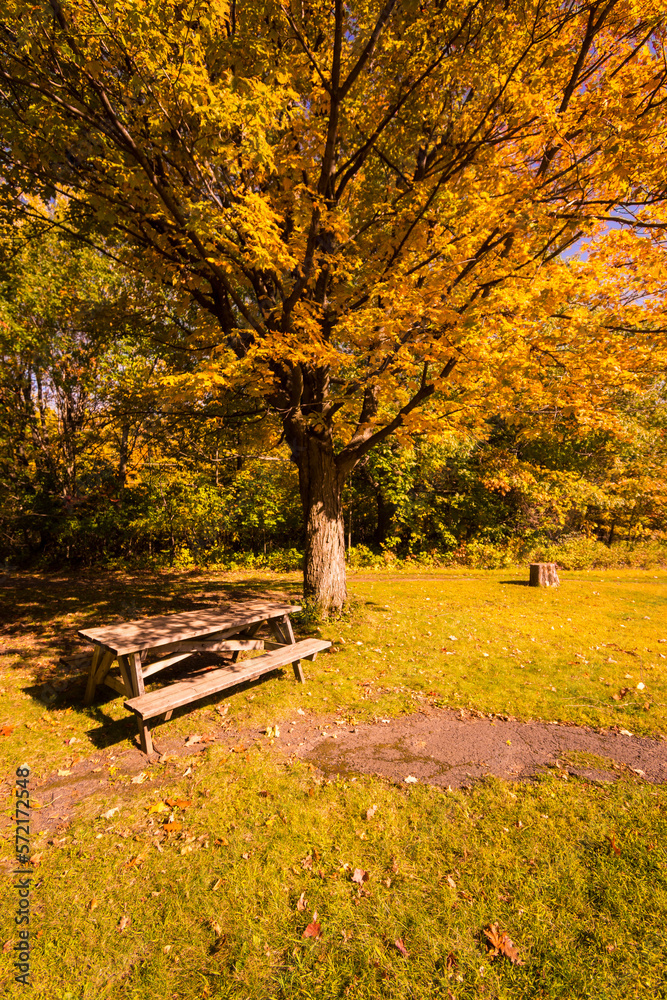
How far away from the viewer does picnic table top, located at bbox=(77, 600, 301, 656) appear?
13.3 feet

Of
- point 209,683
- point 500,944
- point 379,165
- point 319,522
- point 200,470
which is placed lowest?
point 500,944

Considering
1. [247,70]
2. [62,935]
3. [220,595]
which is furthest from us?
[220,595]

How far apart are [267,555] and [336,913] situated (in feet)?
38.4

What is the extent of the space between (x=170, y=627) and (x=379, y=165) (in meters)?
7.08

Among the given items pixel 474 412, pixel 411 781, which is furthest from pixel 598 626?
pixel 411 781

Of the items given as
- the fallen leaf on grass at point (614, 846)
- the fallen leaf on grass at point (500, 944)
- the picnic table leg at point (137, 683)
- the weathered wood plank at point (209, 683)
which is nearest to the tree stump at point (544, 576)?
the weathered wood plank at point (209, 683)

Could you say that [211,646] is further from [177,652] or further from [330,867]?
[330,867]

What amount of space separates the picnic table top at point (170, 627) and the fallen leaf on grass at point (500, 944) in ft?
10.1

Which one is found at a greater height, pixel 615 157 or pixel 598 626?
pixel 615 157

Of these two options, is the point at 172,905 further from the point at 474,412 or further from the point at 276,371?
the point at 474,412

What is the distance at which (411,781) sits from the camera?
3.50 meters

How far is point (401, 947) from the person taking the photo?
226cm

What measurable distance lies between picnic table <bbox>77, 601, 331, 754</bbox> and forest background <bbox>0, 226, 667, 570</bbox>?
9.84ft

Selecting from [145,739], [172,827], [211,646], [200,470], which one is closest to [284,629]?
[211,646]
